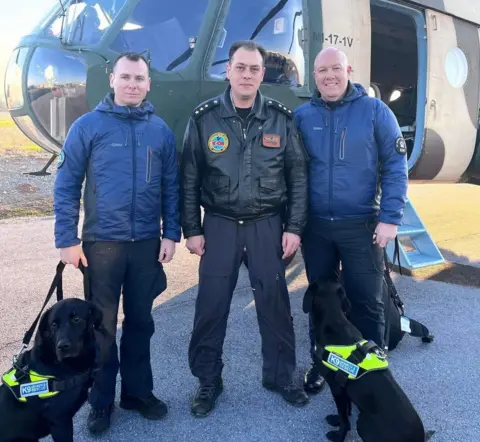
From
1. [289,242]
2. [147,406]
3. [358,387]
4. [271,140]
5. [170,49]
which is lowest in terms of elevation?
[147,406]

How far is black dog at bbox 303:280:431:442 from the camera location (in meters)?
2.39

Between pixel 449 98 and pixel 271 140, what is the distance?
11.5 ft

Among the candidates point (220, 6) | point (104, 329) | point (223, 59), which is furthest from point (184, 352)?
point (220, 6)

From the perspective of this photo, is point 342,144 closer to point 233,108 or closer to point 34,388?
point 233,108

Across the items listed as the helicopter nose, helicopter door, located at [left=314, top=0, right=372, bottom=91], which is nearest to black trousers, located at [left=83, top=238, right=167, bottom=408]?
the helicopter nose

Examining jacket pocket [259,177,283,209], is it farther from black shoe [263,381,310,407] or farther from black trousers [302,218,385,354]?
black shoe [263,381,310,407]

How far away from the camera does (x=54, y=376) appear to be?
241cm

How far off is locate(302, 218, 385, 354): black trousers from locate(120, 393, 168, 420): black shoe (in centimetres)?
99

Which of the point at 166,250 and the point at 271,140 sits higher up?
the point at 271,140

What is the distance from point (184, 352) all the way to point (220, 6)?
283 centimetres

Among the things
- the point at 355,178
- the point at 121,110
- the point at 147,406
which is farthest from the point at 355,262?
the point at 121,110

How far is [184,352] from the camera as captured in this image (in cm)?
392

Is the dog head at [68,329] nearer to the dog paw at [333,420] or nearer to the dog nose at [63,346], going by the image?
the dog nose at [63,346]

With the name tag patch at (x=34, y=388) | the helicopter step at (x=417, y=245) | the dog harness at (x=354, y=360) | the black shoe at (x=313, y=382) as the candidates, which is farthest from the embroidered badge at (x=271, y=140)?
the helicopter step at (x=417, y=245)
